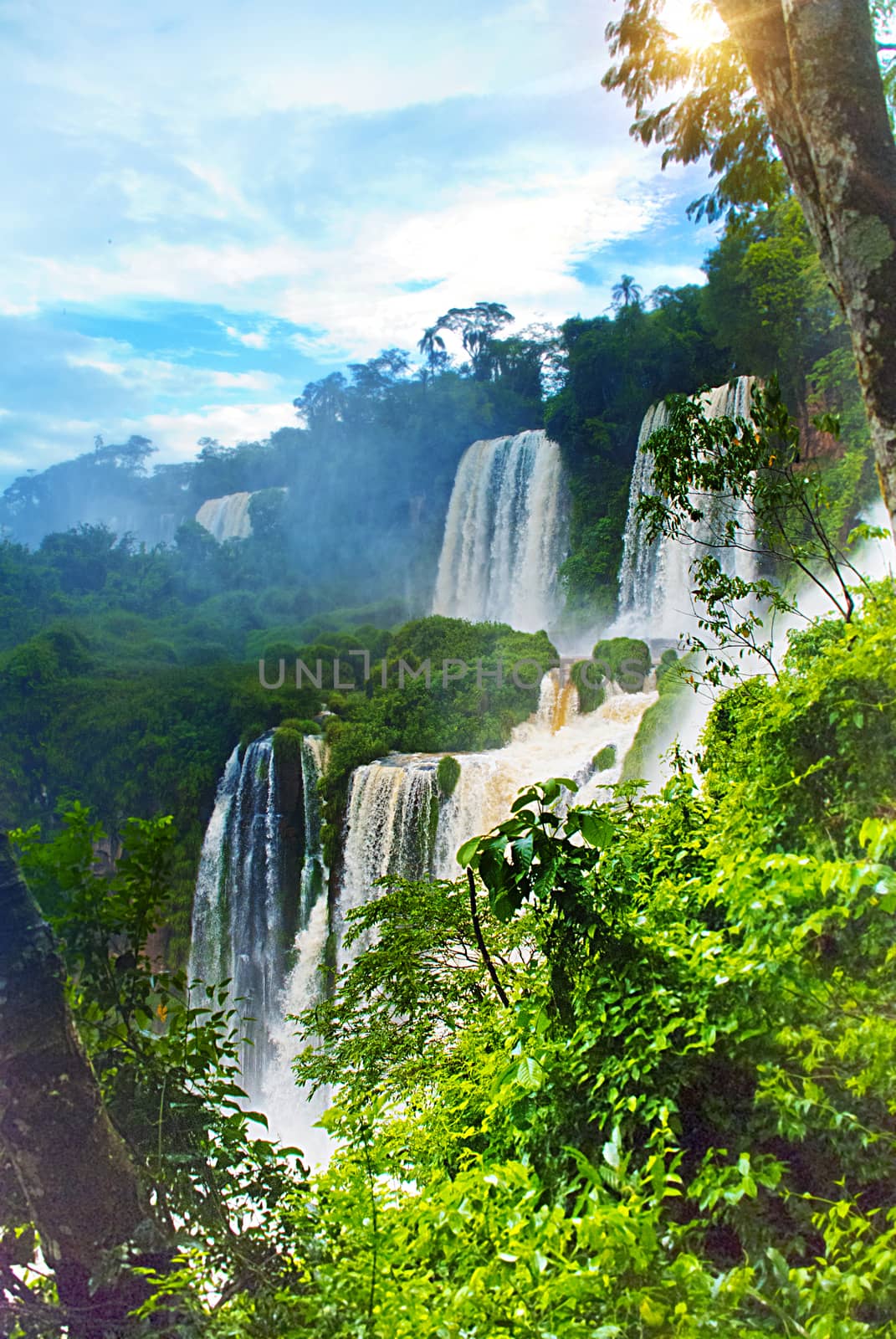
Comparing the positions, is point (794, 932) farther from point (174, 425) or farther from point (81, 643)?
point (174, 425)

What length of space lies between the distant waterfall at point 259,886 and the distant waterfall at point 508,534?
287 centimetres

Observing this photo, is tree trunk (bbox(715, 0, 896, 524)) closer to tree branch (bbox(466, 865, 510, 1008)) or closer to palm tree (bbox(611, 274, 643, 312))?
tree branch (bbox(466, 865, 510, 1008))

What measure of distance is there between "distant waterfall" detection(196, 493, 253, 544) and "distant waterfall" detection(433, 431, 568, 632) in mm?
4098

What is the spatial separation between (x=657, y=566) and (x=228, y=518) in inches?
302

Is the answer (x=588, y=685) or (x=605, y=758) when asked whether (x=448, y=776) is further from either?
(x=588, y=685)

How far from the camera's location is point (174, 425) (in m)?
10.6

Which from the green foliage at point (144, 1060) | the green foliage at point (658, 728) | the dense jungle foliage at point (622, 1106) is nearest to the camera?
the dense jungle foliage at point (622, 1106)

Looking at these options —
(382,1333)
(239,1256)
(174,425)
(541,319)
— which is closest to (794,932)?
(382,1333)

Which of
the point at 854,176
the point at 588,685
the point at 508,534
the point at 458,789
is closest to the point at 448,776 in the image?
the point at 458,789

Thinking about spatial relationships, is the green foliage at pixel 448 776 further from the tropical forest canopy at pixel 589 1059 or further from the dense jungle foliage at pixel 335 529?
the tropical forest canopy at pixel 589 1059

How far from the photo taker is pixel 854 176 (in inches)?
58.9

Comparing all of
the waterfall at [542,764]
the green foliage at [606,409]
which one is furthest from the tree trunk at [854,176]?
the green foliage at [606,409]

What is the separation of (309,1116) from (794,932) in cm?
600

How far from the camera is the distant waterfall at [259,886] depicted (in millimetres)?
6883
